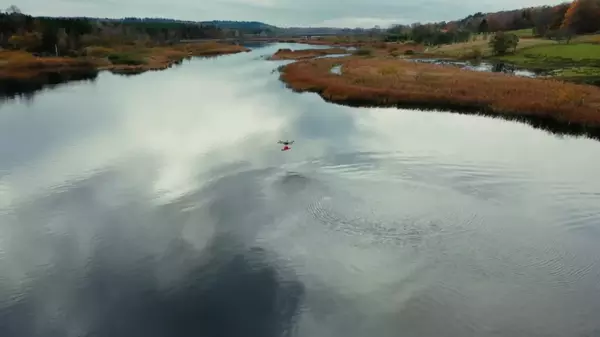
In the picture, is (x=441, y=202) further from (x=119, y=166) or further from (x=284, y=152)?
(x=119, y=166)

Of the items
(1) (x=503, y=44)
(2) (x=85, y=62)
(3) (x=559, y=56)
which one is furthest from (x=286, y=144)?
(2) (x=85, y=62)

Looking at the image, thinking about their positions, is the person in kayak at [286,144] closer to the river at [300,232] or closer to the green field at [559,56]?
the river at [300,232]

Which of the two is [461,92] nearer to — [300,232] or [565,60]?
[565,60]

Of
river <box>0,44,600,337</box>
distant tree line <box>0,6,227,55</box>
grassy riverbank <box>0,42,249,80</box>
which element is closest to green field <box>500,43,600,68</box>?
river <box>0,44,600,337</box>

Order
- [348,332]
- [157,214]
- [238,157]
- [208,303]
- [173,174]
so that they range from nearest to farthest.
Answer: [348,332] → [208,303] → [157,214] → [173,174] → [238,157]

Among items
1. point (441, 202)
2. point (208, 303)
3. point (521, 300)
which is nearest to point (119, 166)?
point (208, 303)

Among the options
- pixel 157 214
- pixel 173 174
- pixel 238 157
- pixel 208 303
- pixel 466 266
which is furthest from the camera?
pixel 238 157
